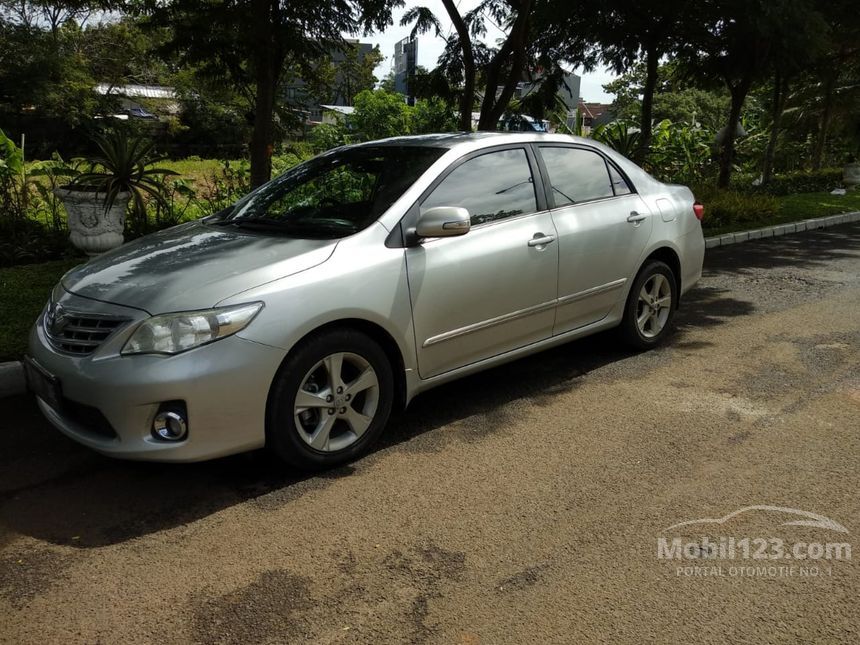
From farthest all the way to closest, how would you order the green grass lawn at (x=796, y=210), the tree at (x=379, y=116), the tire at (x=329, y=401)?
the tree at (x=379, y=116), the green grass lawn at (x=796, y=210), the tire at (x=329, y=401)

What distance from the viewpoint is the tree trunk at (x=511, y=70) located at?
9.37 m

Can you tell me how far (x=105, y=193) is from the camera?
769 cm

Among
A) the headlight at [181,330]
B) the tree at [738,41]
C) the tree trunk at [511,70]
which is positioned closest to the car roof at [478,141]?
the headlight at [181,330]

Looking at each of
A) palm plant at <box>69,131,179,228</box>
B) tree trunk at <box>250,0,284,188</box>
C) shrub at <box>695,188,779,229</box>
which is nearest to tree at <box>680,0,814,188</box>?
shrub at <box>695,188,779,229</box>

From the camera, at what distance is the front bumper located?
3252 mm

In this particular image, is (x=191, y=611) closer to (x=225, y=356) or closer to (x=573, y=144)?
(x=225, y=356)

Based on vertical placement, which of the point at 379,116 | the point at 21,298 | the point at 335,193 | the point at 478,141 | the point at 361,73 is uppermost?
the point at 361,73

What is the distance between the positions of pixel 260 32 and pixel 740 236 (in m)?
7.50

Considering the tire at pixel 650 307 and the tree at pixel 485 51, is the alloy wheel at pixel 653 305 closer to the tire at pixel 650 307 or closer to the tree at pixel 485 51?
the tire at pixel 650 307

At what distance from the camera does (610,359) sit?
5.54m

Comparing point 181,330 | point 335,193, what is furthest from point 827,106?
point 181,330

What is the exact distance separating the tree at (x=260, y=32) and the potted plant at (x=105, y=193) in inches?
58.2

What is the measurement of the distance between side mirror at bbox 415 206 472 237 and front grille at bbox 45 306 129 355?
4.92ft

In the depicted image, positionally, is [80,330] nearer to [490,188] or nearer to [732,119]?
[490,188]
